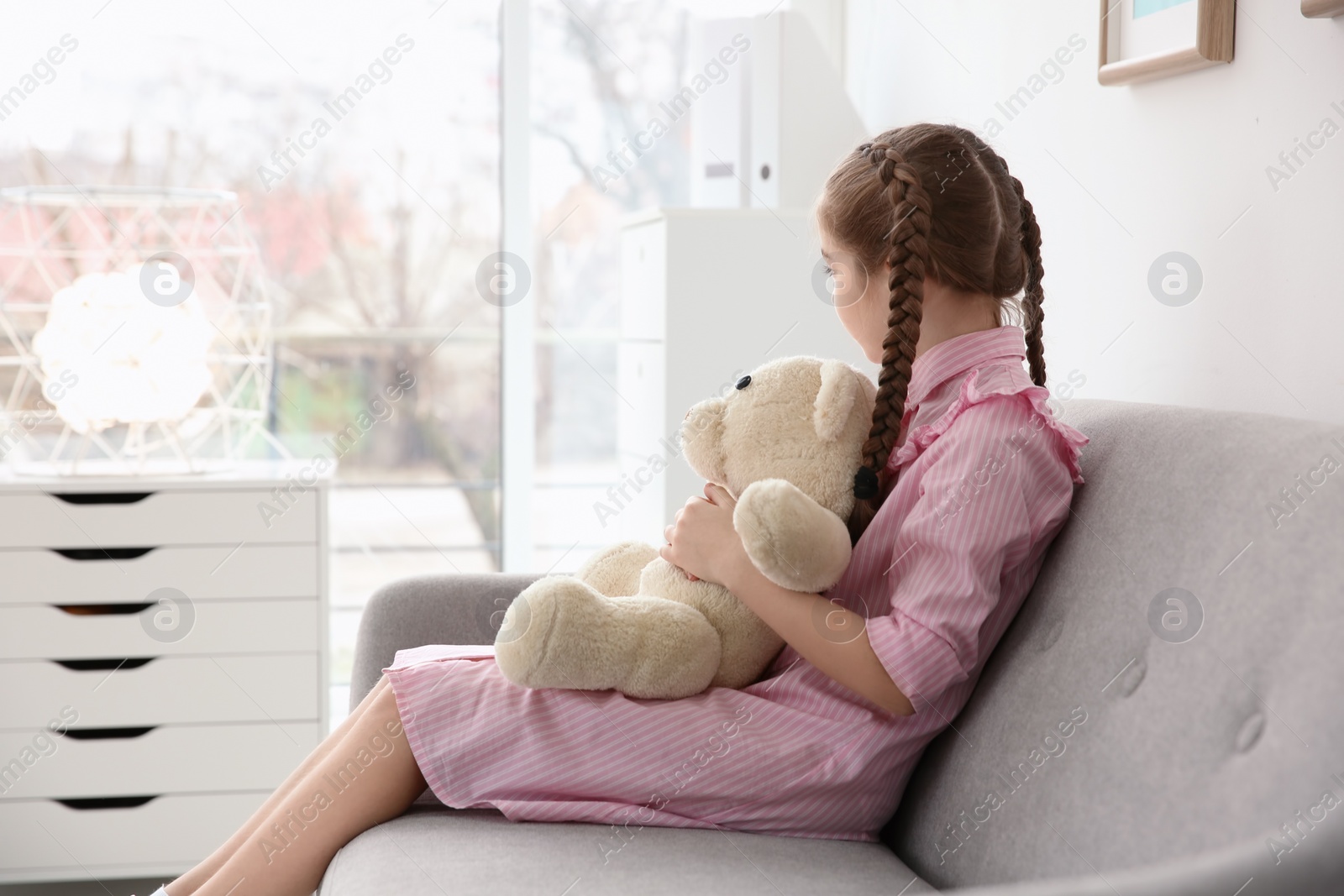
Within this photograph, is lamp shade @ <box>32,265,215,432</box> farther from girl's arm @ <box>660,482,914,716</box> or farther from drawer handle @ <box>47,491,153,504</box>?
girl's arm @ <box>660,482,914,716</box>

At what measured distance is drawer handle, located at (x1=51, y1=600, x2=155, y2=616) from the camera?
1.91m

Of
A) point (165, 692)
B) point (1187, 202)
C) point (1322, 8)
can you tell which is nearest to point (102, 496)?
point (165, 692)

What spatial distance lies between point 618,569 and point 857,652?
0.33 metres

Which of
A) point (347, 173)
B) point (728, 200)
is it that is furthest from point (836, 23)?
point (347, 173)

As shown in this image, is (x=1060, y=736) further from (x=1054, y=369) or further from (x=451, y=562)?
(x=451, y=562)

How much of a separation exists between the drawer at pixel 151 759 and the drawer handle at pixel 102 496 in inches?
15.2

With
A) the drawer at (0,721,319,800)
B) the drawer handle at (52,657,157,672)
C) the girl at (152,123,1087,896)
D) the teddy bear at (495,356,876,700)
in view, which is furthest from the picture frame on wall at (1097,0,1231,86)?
the drawer handle at (52,657,157,672)

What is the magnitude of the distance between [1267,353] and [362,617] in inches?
42.0

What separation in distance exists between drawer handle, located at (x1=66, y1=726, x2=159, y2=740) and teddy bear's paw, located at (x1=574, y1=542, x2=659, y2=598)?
3.63 ft

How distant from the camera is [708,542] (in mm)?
1106

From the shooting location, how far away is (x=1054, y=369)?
5.02 ft

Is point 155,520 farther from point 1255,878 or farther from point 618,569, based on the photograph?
point 1255,878

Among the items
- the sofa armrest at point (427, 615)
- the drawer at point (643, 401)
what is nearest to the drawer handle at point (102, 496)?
the sofa armrest at point (427, 615)

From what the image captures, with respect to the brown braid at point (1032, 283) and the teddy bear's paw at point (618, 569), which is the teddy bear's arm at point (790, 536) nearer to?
the teddy bear's paw at point (618, 569)
